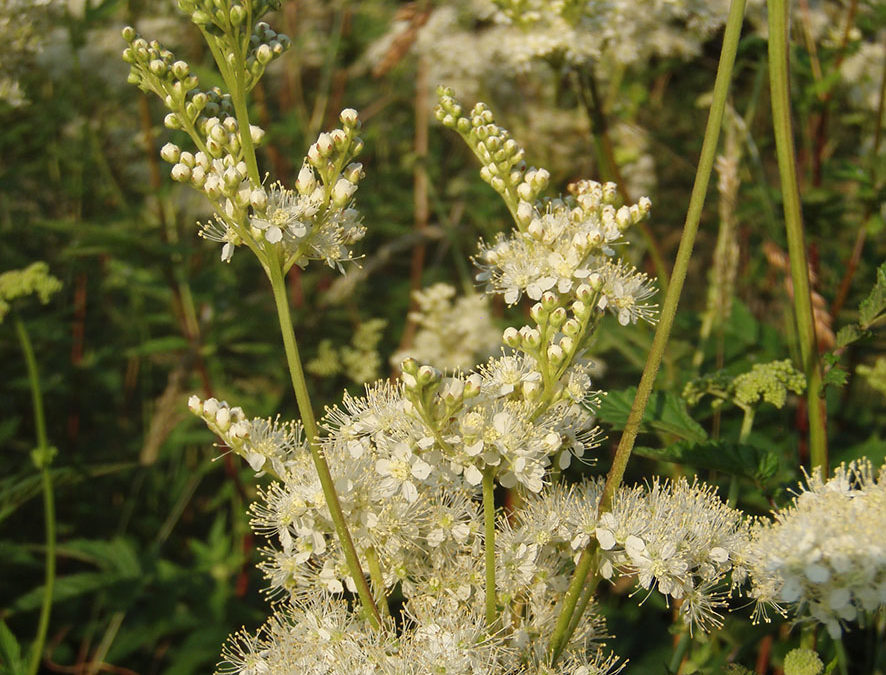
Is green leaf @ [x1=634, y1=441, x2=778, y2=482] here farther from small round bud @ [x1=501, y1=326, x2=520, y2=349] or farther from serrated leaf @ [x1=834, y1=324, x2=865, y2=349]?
small round bud @ [x1=501, y1=326, x2=520, y2=349]

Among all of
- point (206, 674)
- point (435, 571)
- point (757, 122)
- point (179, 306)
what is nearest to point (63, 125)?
point (179, 306)

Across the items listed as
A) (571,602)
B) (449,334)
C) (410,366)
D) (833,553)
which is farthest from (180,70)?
(449,334)

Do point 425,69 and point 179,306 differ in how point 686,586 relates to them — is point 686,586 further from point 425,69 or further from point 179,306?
point 425,69

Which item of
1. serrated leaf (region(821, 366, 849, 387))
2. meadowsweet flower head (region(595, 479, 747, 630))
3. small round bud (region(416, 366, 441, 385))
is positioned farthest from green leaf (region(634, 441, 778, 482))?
small round bud (region(416, 366, 441, 385))

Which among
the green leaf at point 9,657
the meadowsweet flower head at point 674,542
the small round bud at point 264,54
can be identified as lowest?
the green leaf at point 9,657

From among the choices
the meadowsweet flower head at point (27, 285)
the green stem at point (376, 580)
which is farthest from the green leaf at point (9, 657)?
the green stem at point (376, 580)

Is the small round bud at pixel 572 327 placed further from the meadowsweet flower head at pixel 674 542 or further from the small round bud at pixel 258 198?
the small round bud at pixel 258 198
